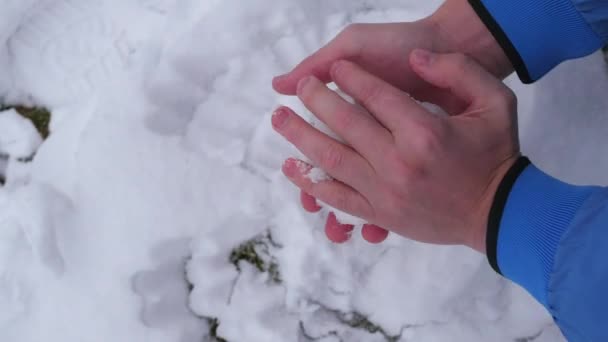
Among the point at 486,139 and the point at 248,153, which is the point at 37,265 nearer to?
the point at 248,153

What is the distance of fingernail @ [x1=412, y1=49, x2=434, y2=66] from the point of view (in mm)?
793

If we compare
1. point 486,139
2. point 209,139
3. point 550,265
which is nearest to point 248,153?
point 209,139

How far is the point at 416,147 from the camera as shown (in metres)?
0.75

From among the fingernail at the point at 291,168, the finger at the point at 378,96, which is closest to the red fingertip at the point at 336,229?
the fingernail at the point at 291,168

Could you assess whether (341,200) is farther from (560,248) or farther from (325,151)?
(560,248)

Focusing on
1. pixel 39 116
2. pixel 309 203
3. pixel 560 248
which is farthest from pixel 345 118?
pixel 39 116

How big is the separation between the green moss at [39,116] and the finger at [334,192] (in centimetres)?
55

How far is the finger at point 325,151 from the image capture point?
79cm

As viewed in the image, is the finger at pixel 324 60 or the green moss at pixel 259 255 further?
the green moss at pixel 259 255

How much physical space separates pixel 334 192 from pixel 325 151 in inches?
2.6

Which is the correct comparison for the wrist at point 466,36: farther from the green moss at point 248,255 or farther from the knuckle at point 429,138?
the green moss at point 248,255

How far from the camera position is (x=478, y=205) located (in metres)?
0.80

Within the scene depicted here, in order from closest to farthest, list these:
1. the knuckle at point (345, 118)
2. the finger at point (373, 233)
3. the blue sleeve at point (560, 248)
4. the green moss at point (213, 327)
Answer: the blue sleeve at point (560, 248) → the knuckle at point (345, 118) → the finger at point (373, 233) → the green moss at point (213, 327)

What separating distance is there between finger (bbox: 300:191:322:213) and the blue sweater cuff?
312mm
